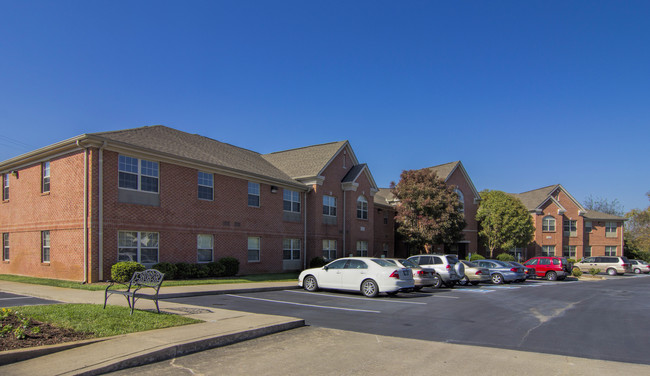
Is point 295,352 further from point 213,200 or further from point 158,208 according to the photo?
point 213,200

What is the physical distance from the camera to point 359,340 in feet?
27.2

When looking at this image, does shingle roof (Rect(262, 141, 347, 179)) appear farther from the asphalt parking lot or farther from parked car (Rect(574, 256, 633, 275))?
parked car (Rect(574, 256, 633, 275))

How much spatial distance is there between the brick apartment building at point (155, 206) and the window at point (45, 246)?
0.04 meters

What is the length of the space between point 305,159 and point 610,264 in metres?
28.0

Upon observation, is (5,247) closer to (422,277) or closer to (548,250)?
(422,277)

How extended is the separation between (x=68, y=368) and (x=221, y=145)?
76.0 ft

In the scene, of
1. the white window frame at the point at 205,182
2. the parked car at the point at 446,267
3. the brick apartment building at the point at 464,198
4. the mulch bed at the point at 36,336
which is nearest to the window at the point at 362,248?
the brick apartment building at the point at 464,198

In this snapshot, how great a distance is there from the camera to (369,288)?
15820mm

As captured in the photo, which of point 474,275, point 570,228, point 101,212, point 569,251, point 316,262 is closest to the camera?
point 101,212

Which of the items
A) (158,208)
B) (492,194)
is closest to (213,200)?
(158,208)

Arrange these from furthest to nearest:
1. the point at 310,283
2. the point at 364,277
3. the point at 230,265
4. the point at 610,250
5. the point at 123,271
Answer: the point at 610,250
the point at 230,265
the point at 310,283
the point at 123,271
the point at 364,277

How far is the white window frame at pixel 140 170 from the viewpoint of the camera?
18203 mm

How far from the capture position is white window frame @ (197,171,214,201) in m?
21.8

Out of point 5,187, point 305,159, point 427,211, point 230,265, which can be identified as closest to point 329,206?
point 305,159
